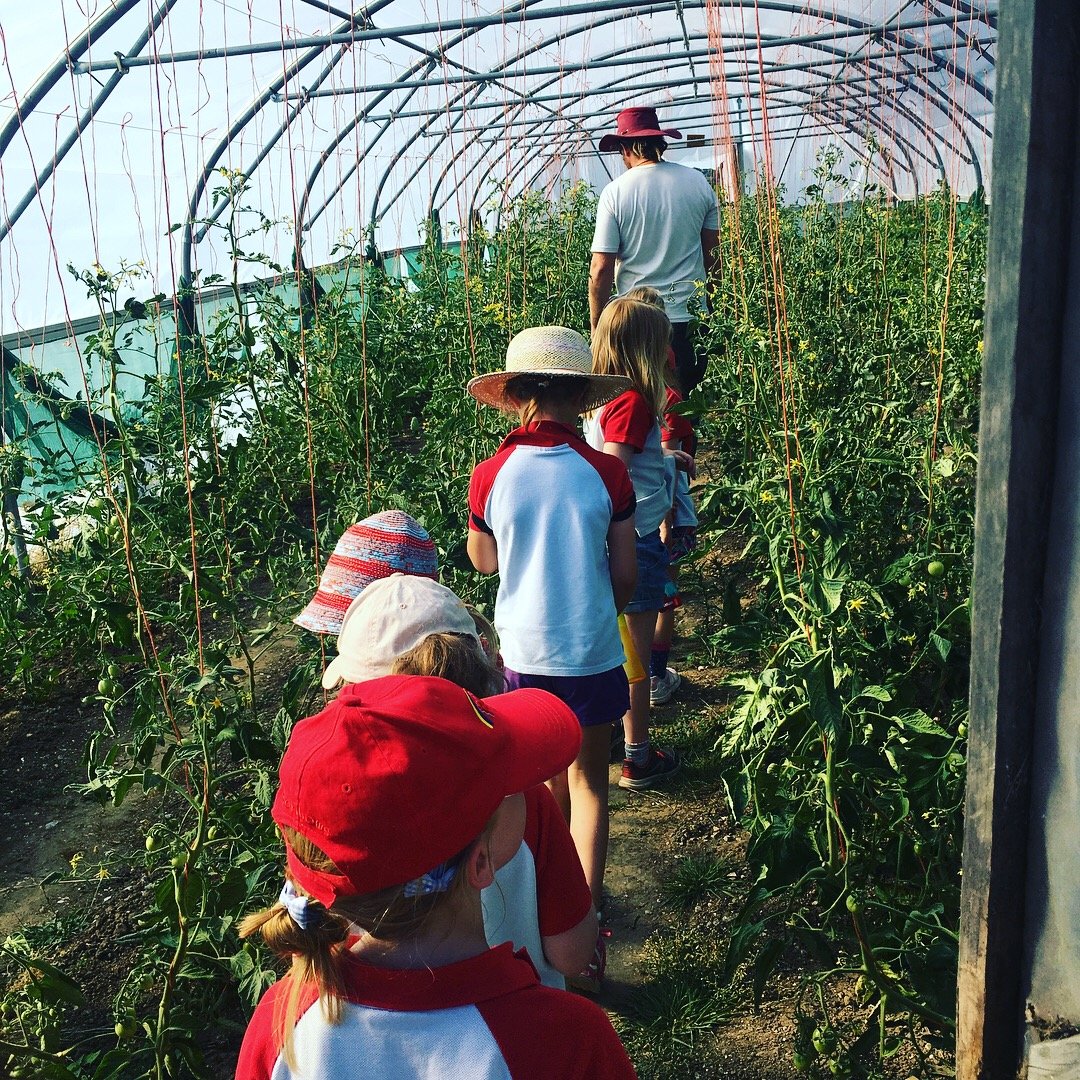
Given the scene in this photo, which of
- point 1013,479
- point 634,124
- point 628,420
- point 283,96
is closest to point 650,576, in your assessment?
point 628,420

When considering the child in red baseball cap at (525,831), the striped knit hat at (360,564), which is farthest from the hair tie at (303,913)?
the striped knit hat at (360,564)

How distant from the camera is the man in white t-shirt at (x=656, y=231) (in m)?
3.94

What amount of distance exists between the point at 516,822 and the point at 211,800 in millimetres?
1184

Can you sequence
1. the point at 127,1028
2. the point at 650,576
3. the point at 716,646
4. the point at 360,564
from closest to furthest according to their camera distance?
the point at 127,1028
the point at 360,564
the point at 716,646
the point at 650,576

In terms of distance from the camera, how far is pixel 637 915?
2.35 m

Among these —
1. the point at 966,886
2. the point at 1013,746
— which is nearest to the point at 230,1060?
the point at 966,886

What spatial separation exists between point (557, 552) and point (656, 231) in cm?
236

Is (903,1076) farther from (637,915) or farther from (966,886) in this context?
(966,886)

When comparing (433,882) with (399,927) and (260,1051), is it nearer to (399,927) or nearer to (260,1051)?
(399,927)

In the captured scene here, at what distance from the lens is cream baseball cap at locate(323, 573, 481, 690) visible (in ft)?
4.53

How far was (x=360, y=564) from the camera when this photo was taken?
182 centimetres

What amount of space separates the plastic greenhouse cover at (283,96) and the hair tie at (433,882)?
1.91 metres

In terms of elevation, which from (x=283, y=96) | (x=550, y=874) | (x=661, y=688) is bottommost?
(x=661, y=688)

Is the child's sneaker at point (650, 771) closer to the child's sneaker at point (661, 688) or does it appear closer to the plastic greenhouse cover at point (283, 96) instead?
the child's sneaker at point (661, 688)
